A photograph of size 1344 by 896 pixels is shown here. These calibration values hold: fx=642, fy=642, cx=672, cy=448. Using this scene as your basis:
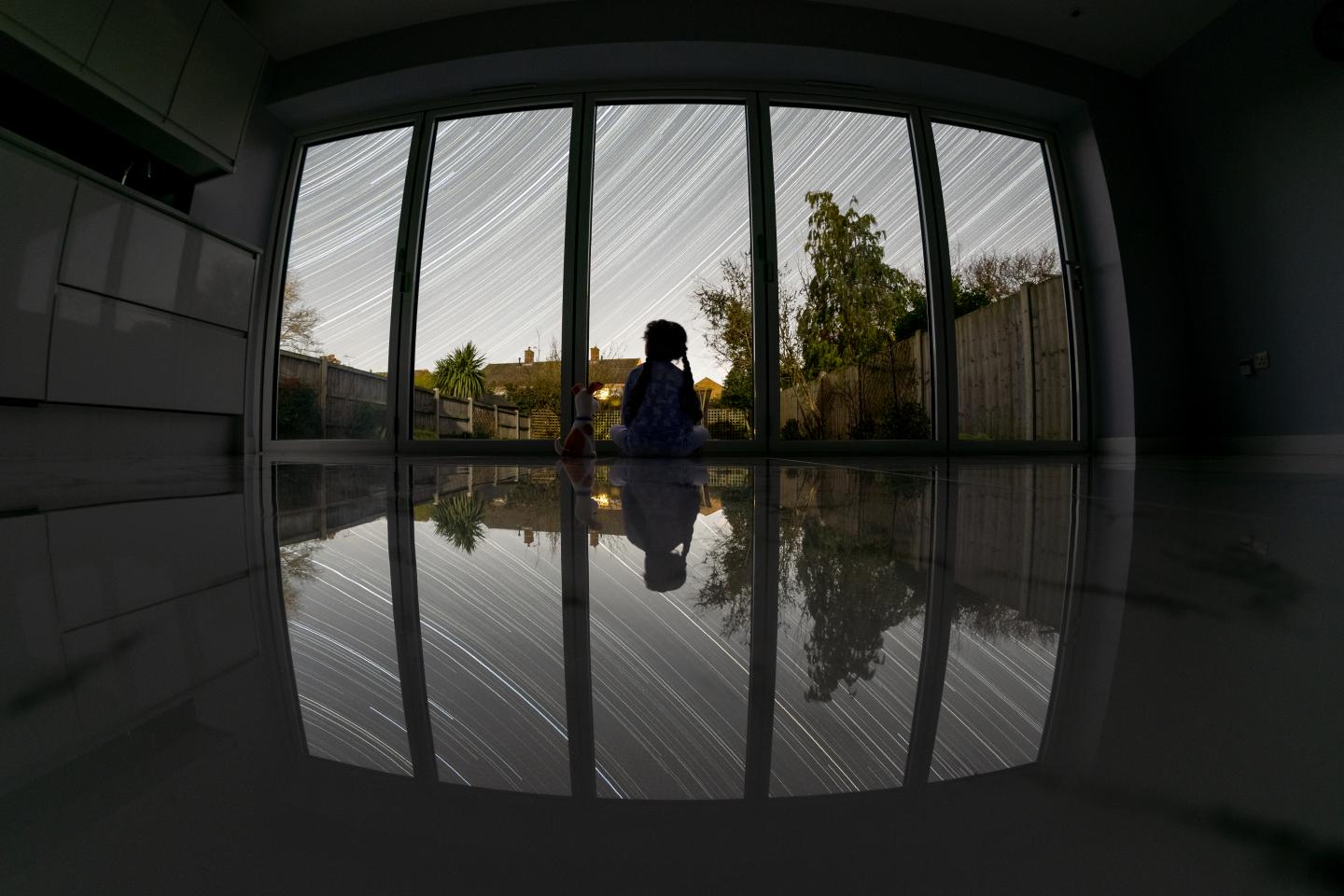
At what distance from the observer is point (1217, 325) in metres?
4.18

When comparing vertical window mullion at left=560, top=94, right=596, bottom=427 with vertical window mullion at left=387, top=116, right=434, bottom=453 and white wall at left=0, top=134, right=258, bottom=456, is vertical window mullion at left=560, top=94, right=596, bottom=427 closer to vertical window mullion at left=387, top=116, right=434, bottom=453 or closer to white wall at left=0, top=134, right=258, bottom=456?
vertical window mullion at left=387, top=116, right=434, bottom=453

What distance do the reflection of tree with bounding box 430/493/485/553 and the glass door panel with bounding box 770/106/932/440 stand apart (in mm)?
3491

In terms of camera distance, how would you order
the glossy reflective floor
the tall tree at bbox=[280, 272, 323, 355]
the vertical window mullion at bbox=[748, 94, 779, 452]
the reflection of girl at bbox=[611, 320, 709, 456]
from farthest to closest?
1. the tall tree at bbox=[280, 272, 323, 355]
2. the vertical window mullion at bbox=[748, 94, 779, 452]
3. the reflection of girl at bbox=[611, 320, 709, 456]
4. the glossy reflective floor

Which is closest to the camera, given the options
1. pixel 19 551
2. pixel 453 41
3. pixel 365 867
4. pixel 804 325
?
pixel 365 867

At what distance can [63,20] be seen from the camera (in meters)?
2.73

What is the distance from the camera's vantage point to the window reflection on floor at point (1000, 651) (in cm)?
13

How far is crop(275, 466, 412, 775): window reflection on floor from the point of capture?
138 millimetres

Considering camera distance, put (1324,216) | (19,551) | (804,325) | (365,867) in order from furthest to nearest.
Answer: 1. (804,325)
2. (1324,216)
3. (19,551)
4. (365,867)

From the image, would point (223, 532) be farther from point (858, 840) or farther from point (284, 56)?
point (284, 56)

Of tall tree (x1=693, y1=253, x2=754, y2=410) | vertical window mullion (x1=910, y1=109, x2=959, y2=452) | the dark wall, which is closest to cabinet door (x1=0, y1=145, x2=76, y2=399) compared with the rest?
tall tree (x1=693, y1=253, x2=754, y2=410)

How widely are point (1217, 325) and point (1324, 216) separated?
823mm

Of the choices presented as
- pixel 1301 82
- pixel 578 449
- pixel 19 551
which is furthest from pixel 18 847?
pixel 1301 82

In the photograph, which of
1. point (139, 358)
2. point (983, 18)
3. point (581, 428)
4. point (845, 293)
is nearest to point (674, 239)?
point (845, 293)

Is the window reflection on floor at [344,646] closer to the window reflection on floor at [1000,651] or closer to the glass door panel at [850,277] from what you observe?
the window reflection on floor at [1000,651]
